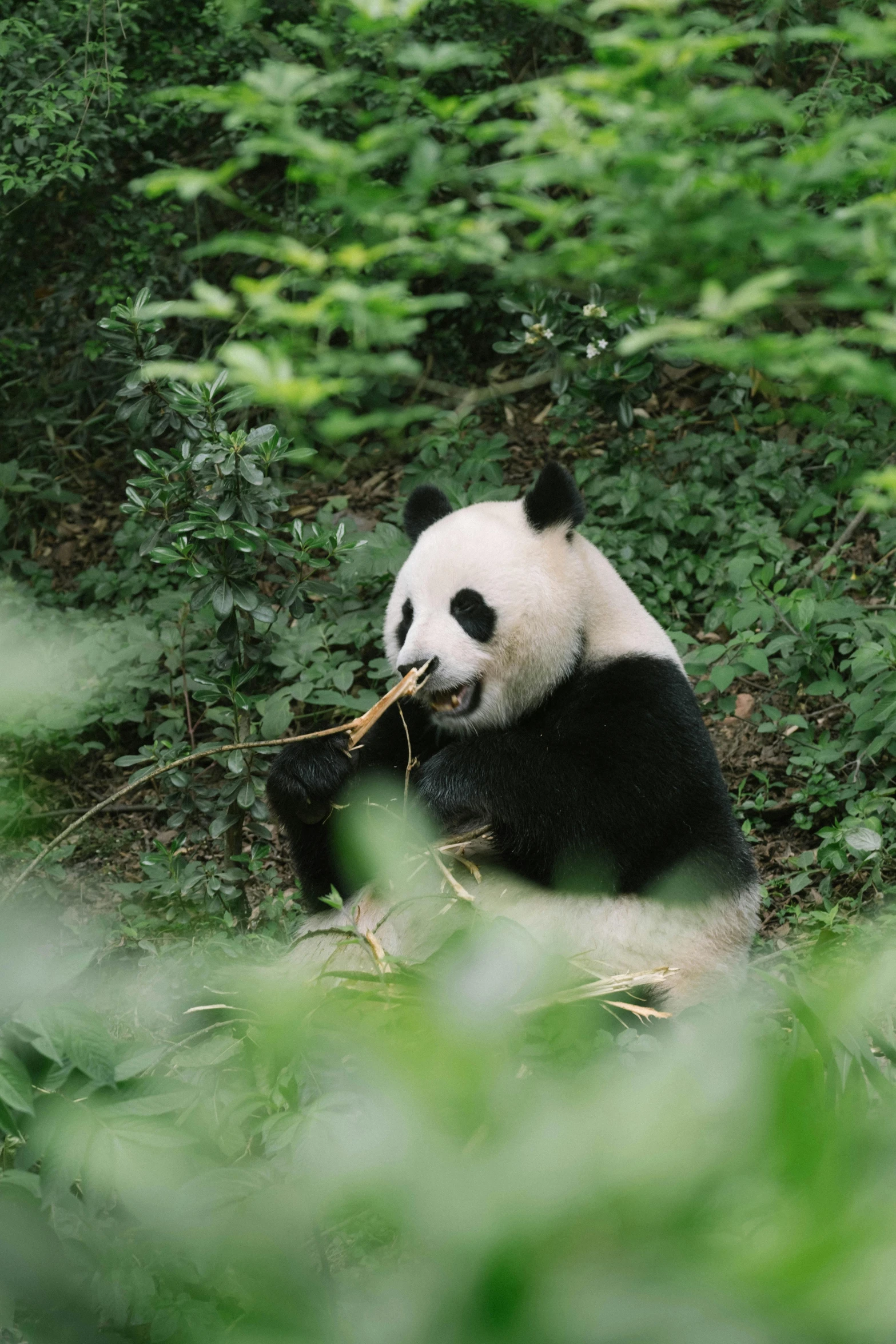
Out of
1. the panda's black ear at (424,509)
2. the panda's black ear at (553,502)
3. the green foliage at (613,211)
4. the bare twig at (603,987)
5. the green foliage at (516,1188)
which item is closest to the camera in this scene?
the green foliage at (516,1188)

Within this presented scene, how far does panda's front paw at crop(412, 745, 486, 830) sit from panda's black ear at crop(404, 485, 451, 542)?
831 mm

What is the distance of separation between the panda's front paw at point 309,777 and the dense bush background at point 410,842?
0.51 m

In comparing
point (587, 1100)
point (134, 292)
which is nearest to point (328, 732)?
point (587, 1100)

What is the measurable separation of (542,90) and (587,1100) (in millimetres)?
1002

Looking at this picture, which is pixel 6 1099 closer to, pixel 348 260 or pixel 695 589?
pixel 348 260

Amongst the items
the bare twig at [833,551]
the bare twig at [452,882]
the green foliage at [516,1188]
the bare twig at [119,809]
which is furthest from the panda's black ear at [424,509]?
the green foliage at [516,1188]

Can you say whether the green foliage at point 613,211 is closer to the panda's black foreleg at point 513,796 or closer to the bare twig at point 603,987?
the bare twig at point 603,987

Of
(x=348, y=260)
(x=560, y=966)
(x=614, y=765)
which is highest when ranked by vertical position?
(x=348, y=260)

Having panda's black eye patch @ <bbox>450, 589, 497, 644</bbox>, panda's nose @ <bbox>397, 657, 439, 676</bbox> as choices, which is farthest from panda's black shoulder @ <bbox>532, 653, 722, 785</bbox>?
panda's nose @ <bbox>397, 657, 439, 676</bbox>

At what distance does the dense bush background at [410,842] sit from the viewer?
0.60 meters

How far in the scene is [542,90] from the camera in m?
1.16

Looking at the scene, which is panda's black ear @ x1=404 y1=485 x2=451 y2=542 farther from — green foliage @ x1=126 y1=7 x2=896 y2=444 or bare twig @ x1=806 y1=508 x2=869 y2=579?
green foliage @ x1=126 y1=7 x2=896 y2=444

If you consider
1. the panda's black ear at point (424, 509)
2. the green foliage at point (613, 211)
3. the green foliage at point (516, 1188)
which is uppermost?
the green foliage at point (613, 211)

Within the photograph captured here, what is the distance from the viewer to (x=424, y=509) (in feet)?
11.7
